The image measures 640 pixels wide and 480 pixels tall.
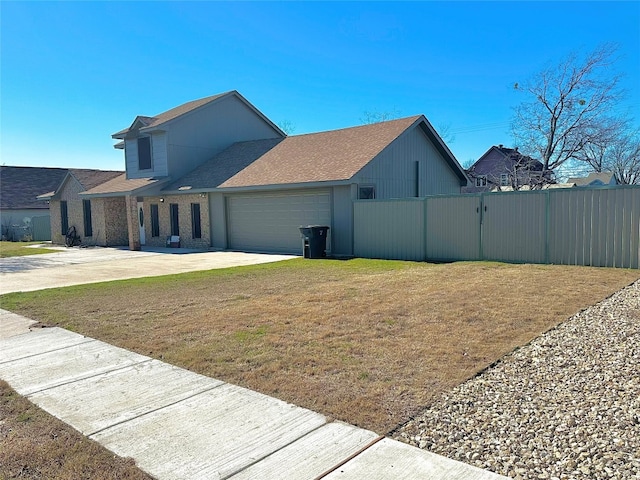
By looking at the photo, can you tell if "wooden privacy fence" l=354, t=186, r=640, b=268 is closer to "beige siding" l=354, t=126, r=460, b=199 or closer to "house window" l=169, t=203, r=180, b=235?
"beige siding" l=354, t=126, r=460, b=199

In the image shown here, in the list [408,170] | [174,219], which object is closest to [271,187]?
[408,170]

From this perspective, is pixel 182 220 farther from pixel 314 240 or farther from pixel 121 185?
pixel 314 240

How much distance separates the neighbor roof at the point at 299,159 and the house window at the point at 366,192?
2.58 feet

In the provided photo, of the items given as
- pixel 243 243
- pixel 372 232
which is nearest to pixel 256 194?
pixel 243 243

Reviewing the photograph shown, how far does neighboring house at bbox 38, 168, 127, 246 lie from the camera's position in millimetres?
24016

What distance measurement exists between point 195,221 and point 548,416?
19044 mm

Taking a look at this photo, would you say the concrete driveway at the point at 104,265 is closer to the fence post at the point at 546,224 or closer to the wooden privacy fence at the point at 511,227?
the wooden privacy fence at the point at 511,227

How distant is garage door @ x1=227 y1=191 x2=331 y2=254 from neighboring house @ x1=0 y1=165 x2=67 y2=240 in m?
18.6

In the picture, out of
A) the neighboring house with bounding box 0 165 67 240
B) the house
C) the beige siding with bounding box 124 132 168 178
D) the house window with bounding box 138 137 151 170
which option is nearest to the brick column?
the house

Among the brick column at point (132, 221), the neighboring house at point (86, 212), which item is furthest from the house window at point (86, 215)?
the brick column at point (132, 221)

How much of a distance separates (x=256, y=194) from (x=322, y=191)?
3.32m

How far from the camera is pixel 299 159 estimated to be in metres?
19.3

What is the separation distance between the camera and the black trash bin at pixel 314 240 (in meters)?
15.7

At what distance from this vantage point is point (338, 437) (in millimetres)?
3498
